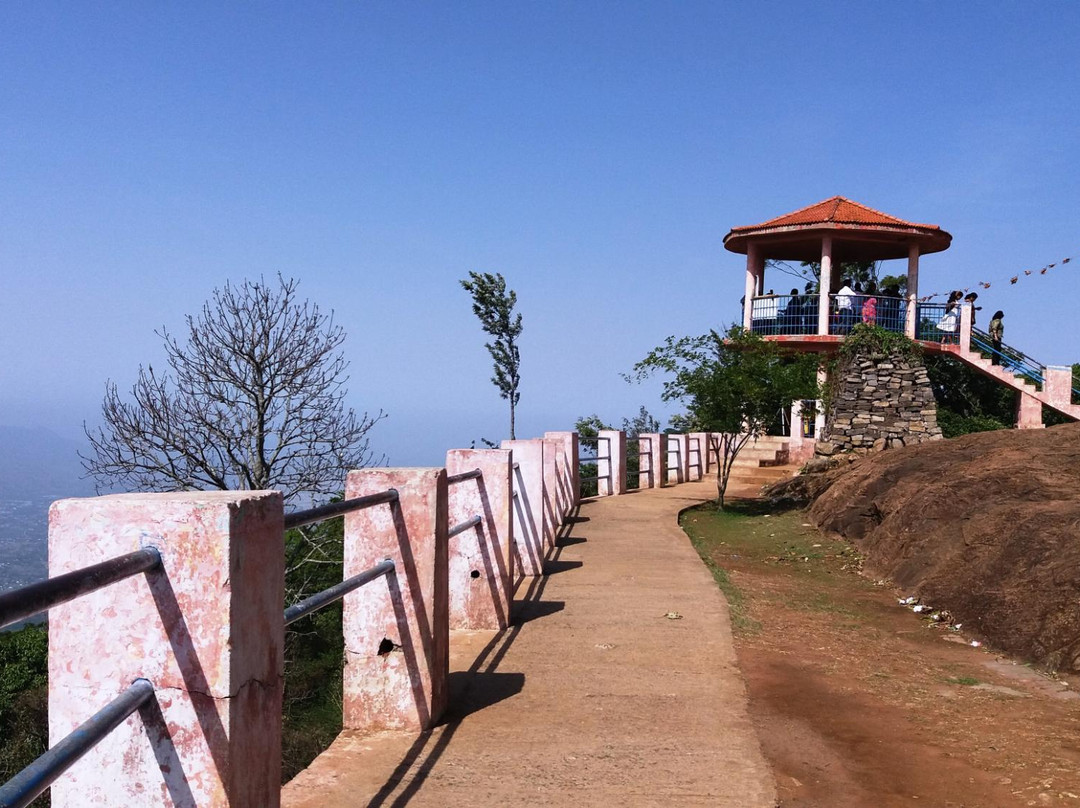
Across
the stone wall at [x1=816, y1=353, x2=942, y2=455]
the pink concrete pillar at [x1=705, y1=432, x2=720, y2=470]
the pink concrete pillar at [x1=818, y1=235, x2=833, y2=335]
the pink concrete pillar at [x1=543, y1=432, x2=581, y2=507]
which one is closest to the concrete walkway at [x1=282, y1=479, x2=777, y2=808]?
the pink concrete pillar at [x1=543, y1=432, x2=581, y2=507]

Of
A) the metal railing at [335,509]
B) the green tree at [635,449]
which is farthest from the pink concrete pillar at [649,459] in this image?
the metal railing at [335,509]

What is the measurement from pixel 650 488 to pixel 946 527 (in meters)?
11.5

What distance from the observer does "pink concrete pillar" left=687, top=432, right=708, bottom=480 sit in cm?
2488

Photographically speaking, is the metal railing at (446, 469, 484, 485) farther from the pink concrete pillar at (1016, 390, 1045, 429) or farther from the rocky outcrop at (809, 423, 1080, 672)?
the pink concrete pillar at (1016, 390, 1045, 429)

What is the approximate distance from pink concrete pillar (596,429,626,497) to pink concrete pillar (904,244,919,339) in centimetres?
1033

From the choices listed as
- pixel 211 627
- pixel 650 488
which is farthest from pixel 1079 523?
pixel 650 488

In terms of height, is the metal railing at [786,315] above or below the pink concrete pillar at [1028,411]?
above

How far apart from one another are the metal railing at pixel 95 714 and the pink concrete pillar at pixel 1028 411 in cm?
2651

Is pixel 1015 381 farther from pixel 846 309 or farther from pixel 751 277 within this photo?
pixel 751 277

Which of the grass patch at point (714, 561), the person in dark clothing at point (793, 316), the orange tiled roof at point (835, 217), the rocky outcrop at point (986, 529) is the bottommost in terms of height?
the grass patch at point (714, 561)

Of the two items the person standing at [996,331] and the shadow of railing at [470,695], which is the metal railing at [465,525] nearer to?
the shadow of railing at [470,695]

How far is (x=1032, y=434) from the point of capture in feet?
42.8

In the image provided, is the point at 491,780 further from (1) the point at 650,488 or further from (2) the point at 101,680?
(1) the point at 650,488

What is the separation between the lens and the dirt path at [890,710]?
14.2ft
